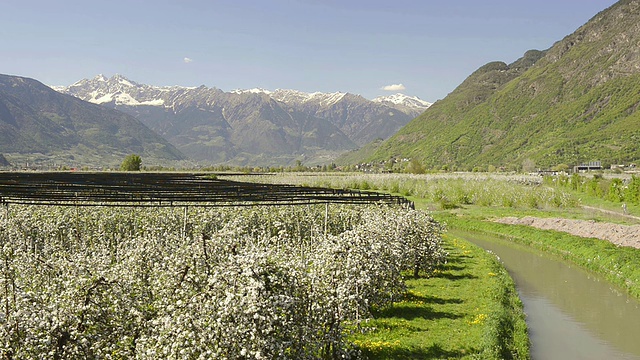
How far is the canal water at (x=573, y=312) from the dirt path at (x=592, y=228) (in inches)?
203

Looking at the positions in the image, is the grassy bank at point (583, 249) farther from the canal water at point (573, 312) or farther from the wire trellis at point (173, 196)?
the wire trellis at point (173, 196)

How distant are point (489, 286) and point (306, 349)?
1868 centimetres

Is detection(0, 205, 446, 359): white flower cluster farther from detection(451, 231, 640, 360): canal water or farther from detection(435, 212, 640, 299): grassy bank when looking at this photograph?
detection(435, 212, 640, 299): grassy bank

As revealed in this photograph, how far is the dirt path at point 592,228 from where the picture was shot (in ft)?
129

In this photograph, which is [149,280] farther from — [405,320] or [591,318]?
[591,318]

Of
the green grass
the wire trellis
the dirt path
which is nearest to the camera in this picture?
the green grass

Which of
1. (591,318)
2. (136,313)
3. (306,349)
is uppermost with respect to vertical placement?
(136,313)

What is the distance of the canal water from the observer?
2188 centimetres

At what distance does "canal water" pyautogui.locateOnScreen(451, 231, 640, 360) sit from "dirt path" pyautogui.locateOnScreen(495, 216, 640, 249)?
16.9 feet

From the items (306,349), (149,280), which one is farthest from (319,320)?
(149,280)

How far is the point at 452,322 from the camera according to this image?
2247 cm

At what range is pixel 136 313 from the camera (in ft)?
43.4

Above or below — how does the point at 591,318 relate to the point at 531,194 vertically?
below

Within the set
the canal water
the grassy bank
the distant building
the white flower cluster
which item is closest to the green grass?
the canal water
